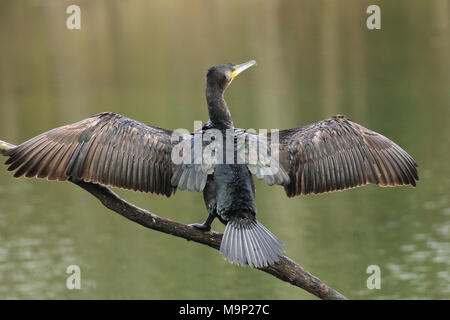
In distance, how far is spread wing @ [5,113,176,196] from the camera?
5859mm

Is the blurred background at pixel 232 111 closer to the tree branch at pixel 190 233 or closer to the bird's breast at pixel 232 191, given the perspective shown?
the tree branch at pixel 190 233

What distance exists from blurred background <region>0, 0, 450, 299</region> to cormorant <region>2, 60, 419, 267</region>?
28.2 feet

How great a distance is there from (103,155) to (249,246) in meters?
1.46

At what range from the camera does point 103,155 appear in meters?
6.11

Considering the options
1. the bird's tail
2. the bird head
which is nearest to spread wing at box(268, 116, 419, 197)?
the bird head

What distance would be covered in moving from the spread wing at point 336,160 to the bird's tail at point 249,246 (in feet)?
2.72

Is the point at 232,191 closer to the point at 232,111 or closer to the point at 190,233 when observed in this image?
the point at 190,233

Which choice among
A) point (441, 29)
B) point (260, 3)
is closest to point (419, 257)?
point (441, 29)

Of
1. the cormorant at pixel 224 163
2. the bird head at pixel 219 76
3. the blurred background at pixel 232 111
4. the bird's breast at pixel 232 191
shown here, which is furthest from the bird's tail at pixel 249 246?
the blurred background at pixel 232 111

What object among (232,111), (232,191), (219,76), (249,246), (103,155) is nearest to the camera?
(249,246)

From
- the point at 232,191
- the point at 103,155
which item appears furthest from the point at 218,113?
the point at 103,155

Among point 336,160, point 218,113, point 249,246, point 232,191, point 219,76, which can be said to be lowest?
point 249,246

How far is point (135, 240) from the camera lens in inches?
705

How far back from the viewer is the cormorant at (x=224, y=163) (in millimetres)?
5840
